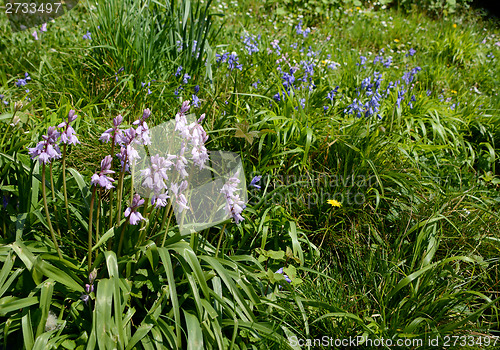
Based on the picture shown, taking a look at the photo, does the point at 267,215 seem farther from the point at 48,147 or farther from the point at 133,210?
the point at 48,147

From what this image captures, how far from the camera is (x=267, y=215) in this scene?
8.21 ft

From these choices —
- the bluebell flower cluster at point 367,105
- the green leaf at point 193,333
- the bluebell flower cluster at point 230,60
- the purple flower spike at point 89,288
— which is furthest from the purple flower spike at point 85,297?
the bluebell flower cluster at point 367,105

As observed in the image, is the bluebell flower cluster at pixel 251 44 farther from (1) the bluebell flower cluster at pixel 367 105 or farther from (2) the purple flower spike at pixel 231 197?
(2) the purple flower spike at pixel 231 197

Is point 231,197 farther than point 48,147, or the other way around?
point 231,197

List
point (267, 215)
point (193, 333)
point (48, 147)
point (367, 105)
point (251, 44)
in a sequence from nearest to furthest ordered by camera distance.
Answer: point (48, 147), point (193, 333), point (267, 215), point (367, 105), point (251, 44)

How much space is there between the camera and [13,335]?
1.85m

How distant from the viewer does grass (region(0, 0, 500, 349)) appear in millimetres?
1821

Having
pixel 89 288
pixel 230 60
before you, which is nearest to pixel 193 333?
pixel 89 288

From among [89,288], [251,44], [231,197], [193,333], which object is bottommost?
[193,333]

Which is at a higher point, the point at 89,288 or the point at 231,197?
the point at 231,197

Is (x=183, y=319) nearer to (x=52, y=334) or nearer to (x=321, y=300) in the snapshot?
(x=52, y=334)

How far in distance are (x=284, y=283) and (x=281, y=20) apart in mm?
4995

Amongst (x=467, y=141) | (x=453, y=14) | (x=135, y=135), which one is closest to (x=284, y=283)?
(x=135, y=135)

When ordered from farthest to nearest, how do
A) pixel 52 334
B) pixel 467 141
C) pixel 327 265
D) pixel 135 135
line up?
pixel 467 141
pixel 327 265
pixel 52 334
pixel 135 135
